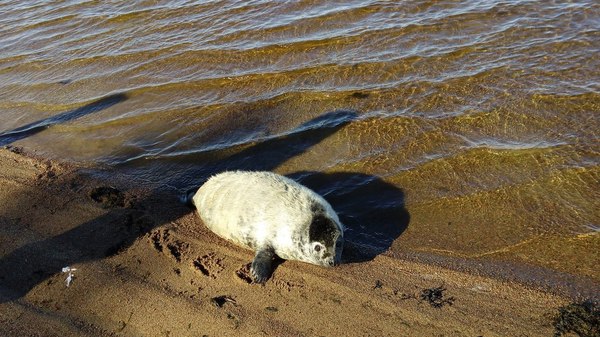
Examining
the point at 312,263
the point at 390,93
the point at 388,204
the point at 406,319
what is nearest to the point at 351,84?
the point at 390,93

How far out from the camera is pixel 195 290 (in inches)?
196

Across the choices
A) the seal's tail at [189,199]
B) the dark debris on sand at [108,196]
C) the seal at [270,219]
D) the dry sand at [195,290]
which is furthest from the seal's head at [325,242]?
the dark debris on sand at [108,196]

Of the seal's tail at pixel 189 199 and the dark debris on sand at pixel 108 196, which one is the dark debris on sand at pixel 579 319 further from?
the dark debris on sand at pixel 108 196

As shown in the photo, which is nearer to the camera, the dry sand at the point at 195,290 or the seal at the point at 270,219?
the dry sand at the point at 195,290

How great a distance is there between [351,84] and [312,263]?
165 inches

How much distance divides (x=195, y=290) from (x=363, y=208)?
7.15 feet

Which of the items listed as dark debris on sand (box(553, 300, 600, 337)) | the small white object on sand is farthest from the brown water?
the small white object on sand

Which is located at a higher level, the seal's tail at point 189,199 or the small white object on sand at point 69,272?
the seal's tail at point 189,199

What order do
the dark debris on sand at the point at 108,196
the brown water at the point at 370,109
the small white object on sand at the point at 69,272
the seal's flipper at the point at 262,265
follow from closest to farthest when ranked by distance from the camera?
the seal's flipper at the point at 262,265 → the small white object on sand at the point at 69,272 → the brown water at the point at 370,109 → the dark debris on sand at the point at 108,196

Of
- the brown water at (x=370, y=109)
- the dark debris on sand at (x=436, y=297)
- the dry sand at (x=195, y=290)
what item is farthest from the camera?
the brown water at (x=370, y=109)

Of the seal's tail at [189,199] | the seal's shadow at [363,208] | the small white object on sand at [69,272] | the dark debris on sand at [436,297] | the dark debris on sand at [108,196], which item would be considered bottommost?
the dark debris on sand at [436,297]

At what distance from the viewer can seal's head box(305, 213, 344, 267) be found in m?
5.06

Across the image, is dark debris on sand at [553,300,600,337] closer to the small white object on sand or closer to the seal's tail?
the seal's tail

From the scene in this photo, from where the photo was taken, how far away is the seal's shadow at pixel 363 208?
5.43 metres
